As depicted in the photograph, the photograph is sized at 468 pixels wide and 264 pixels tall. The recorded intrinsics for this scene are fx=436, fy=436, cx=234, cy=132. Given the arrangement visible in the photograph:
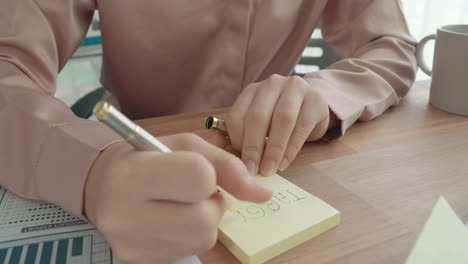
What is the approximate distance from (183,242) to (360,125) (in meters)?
0.36

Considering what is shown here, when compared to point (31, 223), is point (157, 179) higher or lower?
higher

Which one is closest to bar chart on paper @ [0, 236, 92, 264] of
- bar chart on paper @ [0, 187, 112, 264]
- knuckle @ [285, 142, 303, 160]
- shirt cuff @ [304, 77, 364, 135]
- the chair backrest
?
bar chart on paper @ [0, 187, 112, 264]

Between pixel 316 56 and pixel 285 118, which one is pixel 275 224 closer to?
pixel 285 118

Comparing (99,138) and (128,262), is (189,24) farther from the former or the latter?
(128,262)

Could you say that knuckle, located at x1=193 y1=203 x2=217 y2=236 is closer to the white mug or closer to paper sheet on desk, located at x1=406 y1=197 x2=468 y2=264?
paper sheet on desk, located at x1=406 y1=197 x2=468 y2=264

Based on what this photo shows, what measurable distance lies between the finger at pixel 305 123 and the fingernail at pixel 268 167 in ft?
0.05

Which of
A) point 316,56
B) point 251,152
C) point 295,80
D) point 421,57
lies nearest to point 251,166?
point 251,152

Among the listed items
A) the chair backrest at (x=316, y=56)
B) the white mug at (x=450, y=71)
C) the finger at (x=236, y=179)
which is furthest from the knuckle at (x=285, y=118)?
the chair backrest at (x=316, y=56)

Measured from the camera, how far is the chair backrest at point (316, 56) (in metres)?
1.00

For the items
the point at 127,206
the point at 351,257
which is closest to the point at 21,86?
the point at 127,206

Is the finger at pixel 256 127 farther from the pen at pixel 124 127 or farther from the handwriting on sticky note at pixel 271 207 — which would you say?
the pen at pixel 124 127

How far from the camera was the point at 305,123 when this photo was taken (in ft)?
1.49

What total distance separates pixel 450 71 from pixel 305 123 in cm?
26

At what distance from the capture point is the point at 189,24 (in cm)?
67
